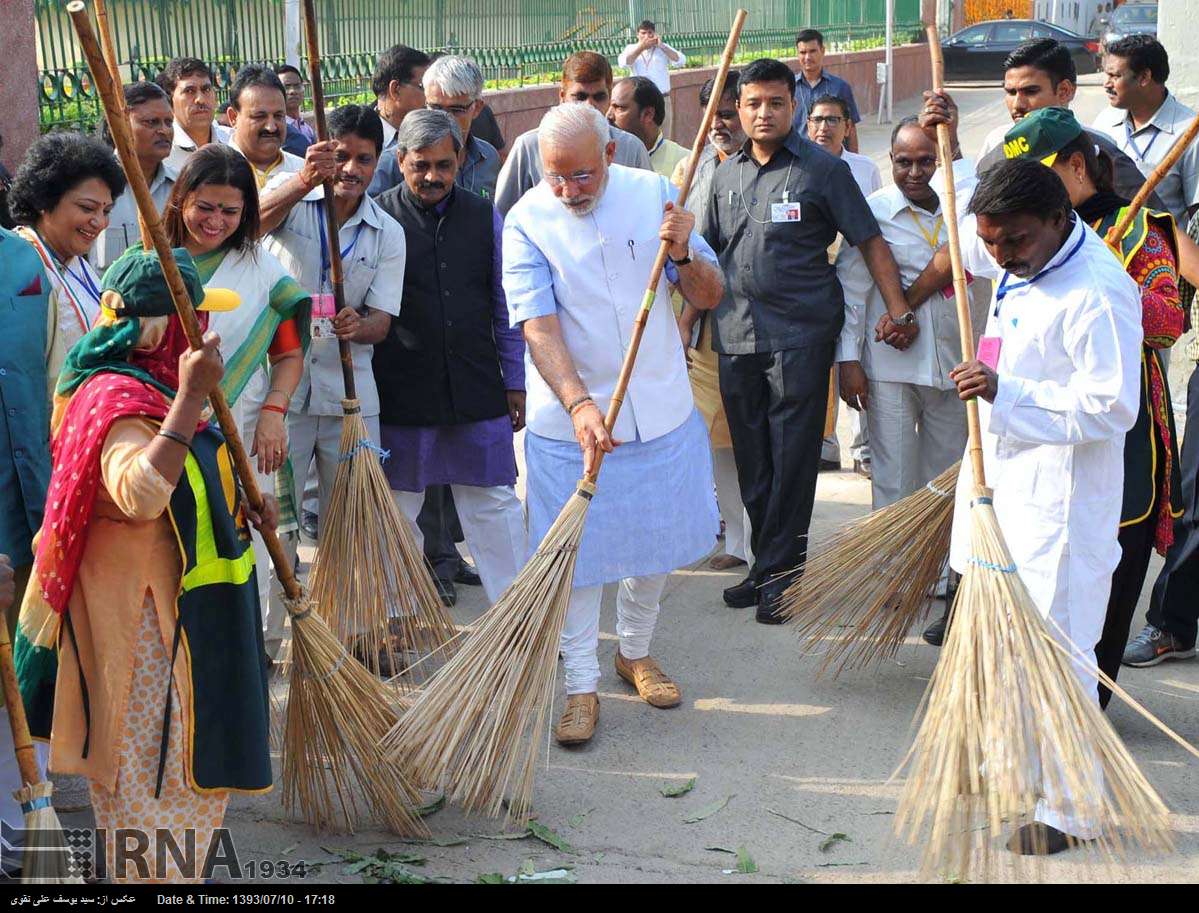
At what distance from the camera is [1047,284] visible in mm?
3592

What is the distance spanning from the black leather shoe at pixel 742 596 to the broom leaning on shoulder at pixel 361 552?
1314mm

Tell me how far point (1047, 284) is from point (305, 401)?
247 centimetres

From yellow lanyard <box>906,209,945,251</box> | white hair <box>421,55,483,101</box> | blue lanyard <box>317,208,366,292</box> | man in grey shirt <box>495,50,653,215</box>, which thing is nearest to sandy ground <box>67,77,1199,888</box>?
blue lanyard <box>317,208,366,292</box>

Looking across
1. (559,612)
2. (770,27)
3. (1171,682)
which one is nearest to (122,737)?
(559,612)

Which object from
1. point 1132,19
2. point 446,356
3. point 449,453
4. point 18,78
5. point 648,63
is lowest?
point 449,453

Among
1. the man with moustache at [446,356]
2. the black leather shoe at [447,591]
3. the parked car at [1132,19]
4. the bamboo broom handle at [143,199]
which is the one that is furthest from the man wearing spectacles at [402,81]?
the parked car at [1132,19]

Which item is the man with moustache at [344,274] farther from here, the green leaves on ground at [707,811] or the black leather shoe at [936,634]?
the black leather shoe at [936,634]

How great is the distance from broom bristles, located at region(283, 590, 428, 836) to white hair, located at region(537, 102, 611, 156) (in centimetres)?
155

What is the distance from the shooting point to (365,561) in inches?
181

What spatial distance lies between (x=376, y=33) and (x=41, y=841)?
33.0 feet

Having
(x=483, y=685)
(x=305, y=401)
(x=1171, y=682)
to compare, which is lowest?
(x=1171, y=682)

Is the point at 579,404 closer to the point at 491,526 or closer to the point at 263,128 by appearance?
the point at 491,526

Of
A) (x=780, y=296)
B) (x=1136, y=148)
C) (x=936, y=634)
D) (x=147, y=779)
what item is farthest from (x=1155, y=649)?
(x=147, y=779)

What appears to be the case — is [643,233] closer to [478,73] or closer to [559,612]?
[559,612]
